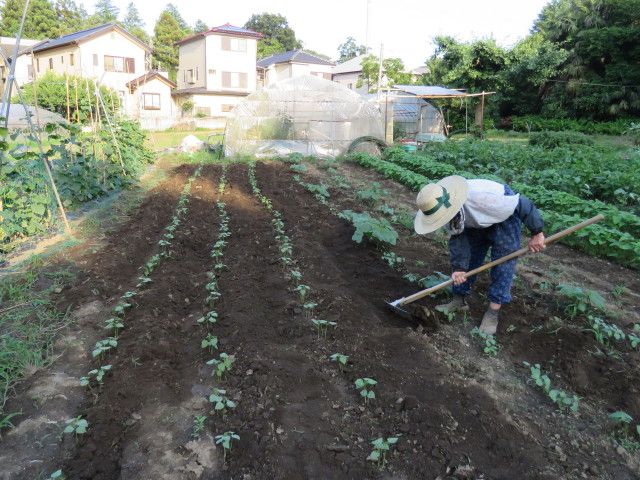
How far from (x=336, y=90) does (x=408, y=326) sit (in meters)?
13.8

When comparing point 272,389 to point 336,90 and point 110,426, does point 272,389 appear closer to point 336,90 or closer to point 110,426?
point 110,426

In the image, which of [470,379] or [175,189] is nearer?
[470,379]

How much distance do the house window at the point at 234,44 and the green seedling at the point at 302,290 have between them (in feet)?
129

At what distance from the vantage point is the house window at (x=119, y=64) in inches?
1414

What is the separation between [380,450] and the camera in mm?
2777

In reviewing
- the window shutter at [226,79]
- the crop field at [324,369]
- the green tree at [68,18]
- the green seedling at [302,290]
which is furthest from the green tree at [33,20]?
the green seedling at [302,290]

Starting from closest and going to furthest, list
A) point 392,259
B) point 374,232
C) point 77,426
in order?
point 77,426, point 392,259, point 374,232

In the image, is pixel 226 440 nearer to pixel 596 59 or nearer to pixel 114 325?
pixel 114 325

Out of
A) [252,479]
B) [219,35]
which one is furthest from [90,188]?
[219,35]

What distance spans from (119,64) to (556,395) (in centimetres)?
3988

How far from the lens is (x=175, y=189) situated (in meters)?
10.8

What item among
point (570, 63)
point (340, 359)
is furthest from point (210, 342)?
point (570, 63)

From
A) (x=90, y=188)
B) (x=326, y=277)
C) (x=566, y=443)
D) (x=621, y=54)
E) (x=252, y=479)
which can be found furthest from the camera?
(x=621, y=54)

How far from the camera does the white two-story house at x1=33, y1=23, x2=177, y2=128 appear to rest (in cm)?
3469
